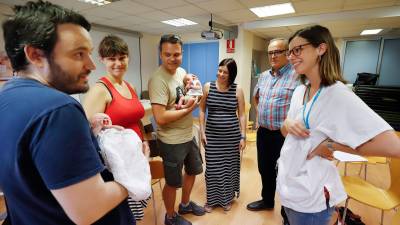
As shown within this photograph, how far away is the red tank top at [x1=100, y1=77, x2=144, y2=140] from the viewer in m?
1.32

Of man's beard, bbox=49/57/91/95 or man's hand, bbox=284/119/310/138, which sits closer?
man's beard, bbox=49/57/91/95

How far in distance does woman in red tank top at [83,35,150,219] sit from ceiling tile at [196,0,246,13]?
2213 mm

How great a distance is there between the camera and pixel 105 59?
4.83 feet

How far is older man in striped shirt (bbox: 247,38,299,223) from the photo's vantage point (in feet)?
6.05

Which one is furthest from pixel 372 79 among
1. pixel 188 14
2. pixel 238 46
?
pixel 188 14

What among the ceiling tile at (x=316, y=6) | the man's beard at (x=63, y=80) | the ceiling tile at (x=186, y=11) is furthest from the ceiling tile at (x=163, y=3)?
the man's beard at (x=63, y=80)

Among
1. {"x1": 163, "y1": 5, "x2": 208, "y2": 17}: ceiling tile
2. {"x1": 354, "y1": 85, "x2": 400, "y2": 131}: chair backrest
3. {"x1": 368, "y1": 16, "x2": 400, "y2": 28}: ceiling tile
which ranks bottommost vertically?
{"x1": 354, "y1": 85, "x2": 400, "y2": 131}: chair backrest

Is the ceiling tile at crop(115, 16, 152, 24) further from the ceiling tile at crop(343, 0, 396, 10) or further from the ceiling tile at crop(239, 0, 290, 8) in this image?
the ceiling tile at crop(343, 0, 396, 10)

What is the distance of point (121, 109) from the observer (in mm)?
1352

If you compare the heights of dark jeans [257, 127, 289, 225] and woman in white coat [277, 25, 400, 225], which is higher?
woman in white coat [277, 25, 400, 225]

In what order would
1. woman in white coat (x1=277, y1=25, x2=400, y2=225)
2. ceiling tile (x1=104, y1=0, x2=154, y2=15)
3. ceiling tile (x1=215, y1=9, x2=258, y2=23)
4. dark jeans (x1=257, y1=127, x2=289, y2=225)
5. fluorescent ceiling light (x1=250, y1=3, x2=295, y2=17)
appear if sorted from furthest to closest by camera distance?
ceiling tile (x1=215, y1=9, x2=258, y2=23) < fluorescent ceiling light (x1=250, y1=3, x2=295, y2=17) < ceiling tile (x1=104, y1=0, x2=154, y2=15) < dark jeans (x1=257, y1=127, x2=289, y2=225) < woman in white coat (x1=277, y1=25, x2=400, y2=225)

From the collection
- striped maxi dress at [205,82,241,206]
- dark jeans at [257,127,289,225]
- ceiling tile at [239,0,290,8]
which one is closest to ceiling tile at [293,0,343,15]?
ceiling tile at [239,0,290,8]

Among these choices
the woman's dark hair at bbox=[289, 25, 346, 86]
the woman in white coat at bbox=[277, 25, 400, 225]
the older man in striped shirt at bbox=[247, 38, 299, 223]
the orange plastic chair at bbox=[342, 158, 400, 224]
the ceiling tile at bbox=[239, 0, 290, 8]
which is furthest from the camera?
the ceiling tile at bbox=[239, 0, 290, 8]

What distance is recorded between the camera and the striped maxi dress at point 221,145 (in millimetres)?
2012
